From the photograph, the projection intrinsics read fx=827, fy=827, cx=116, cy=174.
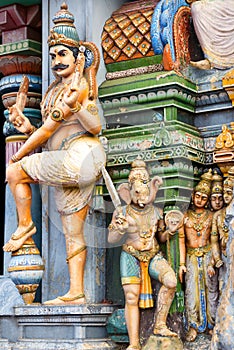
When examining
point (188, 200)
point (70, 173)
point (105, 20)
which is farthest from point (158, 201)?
point (105, 20)

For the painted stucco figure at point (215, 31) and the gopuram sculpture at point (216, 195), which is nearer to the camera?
the gopuram sculpture at point (216, 195)

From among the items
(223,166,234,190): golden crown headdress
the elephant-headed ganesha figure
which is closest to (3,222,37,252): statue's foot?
the elephant-headed ganesha figure

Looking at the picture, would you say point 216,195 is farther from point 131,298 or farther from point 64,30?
point 64,30

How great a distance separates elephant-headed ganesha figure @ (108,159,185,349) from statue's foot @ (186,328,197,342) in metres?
0.25

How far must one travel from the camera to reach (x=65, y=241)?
25.0 ft

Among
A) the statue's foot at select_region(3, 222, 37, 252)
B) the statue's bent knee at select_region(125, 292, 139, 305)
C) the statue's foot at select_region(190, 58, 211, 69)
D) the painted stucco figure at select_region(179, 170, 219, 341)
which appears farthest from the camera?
the statue's foot at select_region(190, 58, 211, 69)

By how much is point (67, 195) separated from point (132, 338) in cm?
140

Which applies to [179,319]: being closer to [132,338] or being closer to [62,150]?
[132,338]

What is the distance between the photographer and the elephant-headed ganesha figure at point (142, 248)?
695 cm

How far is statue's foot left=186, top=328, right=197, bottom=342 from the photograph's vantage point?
713 centimetres

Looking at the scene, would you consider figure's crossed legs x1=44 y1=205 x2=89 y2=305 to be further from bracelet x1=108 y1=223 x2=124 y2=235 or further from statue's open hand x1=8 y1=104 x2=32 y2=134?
statue's open hand x1=8 y1=104 x2=32 y2=134

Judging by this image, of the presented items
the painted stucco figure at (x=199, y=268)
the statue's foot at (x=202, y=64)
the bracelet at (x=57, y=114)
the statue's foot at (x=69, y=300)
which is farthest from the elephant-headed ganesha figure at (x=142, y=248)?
the statue's foot at (x=202, y=64)

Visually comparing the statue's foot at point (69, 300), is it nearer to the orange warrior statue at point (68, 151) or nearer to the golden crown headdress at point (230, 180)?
the orange warrior statue at point (68, 151)

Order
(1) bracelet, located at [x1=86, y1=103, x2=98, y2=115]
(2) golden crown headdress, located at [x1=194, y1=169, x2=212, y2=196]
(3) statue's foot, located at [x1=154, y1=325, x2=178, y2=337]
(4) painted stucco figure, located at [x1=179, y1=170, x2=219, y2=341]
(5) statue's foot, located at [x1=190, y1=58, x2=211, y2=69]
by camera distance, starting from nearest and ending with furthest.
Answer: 1. (3) statue's foot, located at [x1=154, y1=325, x2=178, y2=337]
2. (4) painted stucco figure, located at [x1=179, y1=170, x2=219, y2=341]
3. (2) golden crown headdress, located at [x1=194, y1=169, x2=212, y2=196]
4. (1) bracelet, located at [x1=86, y1=103, x2=98, y2=115]
5. (5) statue's foot, located at [x1=190, y1=58, x2=211, y2=69]
